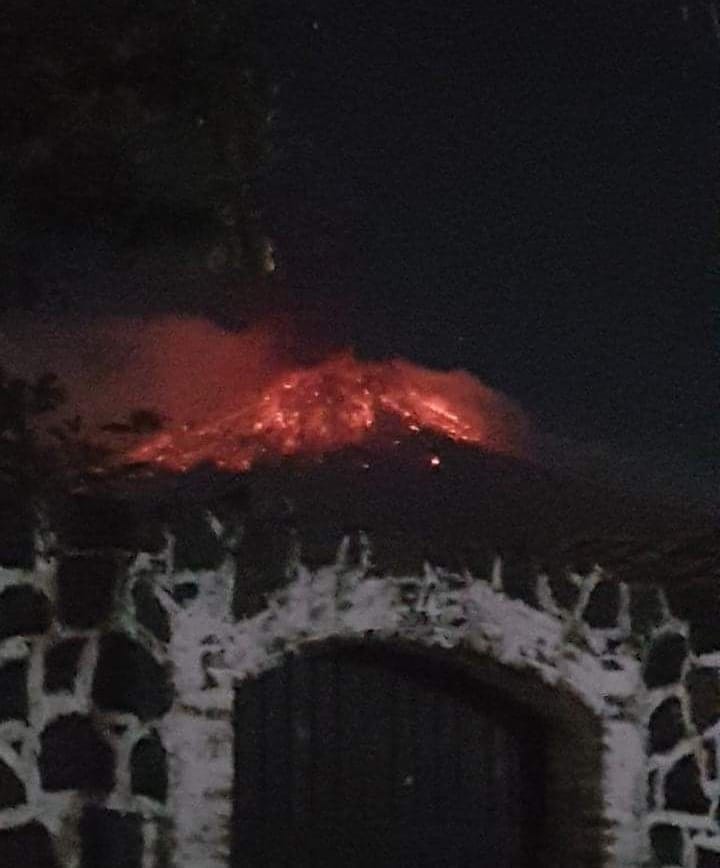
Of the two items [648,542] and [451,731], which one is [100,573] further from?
[648,542]

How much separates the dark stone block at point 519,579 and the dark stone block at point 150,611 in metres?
1.08

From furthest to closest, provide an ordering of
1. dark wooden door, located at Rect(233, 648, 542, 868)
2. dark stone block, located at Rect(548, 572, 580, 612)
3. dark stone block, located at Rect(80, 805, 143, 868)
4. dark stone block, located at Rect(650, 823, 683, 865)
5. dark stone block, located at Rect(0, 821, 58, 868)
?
1. dark stone block, located at Rect(650, 823, 683, 865)
2. dark stone block, located at Rect(548, 572, 580, 612)
3. dark wooden door, located at Rect(233, 648, 542, 868)
4. dark stone block, located at Rect(80, 805, 143, 868)
5. dark stone block, located at Rect(0, 821, 58, 868)

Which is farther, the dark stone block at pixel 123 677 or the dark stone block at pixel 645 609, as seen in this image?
the dark stone block at pixel 645 609

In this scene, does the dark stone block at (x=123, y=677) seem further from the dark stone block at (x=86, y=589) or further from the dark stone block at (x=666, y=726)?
the dark stone block at (x=666, y=726)

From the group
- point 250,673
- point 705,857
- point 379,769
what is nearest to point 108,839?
point 250,673

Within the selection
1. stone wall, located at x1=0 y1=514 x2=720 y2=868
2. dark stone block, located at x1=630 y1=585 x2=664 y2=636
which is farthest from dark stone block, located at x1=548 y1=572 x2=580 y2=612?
dark stone block, located at x1=630 y1=585 x2=664 y2=636

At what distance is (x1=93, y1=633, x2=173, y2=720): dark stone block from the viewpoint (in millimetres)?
3859

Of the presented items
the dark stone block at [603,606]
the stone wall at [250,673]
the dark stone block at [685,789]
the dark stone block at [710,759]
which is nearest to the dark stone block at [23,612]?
the stone wall at [250,673]

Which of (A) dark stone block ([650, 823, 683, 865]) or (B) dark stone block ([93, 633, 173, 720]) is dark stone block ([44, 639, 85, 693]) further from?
(A) dark stone block ([650, 823, 683, 865])

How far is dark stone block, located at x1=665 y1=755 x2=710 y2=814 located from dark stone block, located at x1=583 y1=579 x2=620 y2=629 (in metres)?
0.53

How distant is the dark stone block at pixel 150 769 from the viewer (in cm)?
387

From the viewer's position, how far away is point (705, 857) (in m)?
4.60

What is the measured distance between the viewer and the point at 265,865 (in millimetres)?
4336

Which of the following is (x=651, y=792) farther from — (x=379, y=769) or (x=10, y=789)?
(x=10, y=789)
